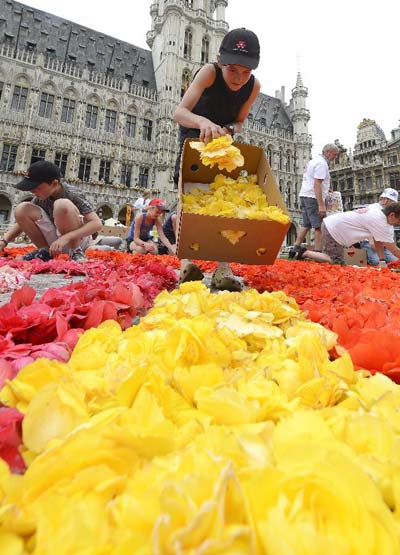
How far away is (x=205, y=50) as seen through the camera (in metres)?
32.7

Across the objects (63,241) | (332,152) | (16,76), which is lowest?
(63,241)

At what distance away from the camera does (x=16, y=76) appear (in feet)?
83.8

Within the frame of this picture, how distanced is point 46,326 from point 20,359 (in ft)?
0.98

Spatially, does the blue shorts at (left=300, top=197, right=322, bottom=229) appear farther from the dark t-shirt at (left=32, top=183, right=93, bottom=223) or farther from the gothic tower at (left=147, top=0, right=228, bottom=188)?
the gothic tower at (left=147, top=0, right=228, bottom=188)

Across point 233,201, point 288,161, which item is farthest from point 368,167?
point 233,201

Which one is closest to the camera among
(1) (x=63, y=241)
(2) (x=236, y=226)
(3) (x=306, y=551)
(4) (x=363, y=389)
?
(3) (x=306, y=551)

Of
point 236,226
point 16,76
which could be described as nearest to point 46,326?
point 236,226

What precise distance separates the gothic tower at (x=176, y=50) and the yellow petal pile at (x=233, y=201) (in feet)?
90.8

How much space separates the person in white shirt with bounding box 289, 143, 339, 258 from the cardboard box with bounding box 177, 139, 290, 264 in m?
4.34

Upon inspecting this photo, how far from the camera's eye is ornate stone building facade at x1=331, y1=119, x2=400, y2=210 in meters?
37.8

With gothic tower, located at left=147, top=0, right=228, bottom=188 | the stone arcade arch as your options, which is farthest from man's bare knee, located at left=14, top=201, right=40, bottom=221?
gothic tower, located at left=147, top=0, right=228, bottom=188

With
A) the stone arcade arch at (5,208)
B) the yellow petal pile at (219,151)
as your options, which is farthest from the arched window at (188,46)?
the yellow petal pile at (219,151)

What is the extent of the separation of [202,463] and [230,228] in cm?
192

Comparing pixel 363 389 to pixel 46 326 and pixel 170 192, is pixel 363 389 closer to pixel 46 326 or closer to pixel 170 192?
pixel 46 326
